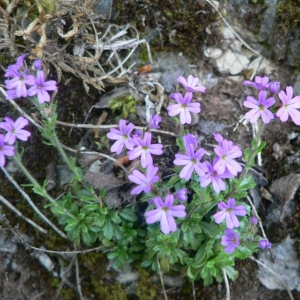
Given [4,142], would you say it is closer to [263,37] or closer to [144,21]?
[144,21]

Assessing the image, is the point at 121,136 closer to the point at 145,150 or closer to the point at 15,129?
the point at 145,150

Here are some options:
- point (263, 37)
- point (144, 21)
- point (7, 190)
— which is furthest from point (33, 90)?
point (263, 37)

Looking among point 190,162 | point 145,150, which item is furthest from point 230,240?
point 145,150

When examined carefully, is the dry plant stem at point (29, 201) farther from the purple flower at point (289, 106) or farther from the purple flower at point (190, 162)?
the purple flower at point (289, 106)

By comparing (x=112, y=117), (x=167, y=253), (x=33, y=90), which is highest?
(x=33, y=90)

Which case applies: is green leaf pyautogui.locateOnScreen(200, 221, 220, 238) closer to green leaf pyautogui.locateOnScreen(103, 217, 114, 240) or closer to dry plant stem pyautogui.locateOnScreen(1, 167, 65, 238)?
green leaf pyautogui.locateOnScreen(103, 217, 114, 240)

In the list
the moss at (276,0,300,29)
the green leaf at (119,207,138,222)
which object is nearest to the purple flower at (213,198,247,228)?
the green leaf at (119,207,138,222)
